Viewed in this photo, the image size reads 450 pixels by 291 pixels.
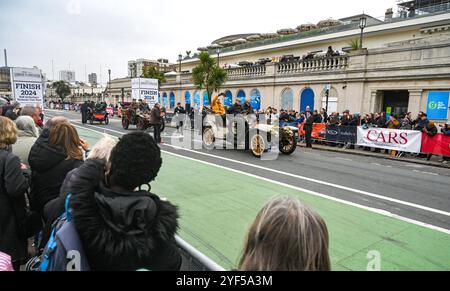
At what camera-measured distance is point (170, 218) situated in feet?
5.80

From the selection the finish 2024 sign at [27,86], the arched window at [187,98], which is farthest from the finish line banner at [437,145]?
the arched window at [187,98]

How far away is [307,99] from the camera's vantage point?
23250mm

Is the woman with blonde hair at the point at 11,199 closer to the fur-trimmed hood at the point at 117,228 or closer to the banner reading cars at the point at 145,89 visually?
the fur-trimmed hood at the point at 117,228

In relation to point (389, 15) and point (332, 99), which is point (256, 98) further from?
point (389, 15)

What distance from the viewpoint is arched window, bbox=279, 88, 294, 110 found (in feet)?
80.1

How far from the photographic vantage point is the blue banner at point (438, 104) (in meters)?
15.6

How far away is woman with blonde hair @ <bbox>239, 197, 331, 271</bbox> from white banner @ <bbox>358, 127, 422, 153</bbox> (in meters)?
12.6

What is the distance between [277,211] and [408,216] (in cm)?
519

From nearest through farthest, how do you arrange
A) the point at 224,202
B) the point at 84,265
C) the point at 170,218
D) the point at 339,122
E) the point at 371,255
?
the point at 84,265 → the point at 170,218 → the point at 371,255 → the point at 224,202 → the point at 339,122

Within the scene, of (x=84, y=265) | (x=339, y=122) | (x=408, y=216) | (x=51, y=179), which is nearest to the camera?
(x=84, y=265)

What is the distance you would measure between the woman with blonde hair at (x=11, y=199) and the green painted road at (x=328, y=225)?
2.04 m

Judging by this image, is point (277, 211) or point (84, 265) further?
point (84, 265)
